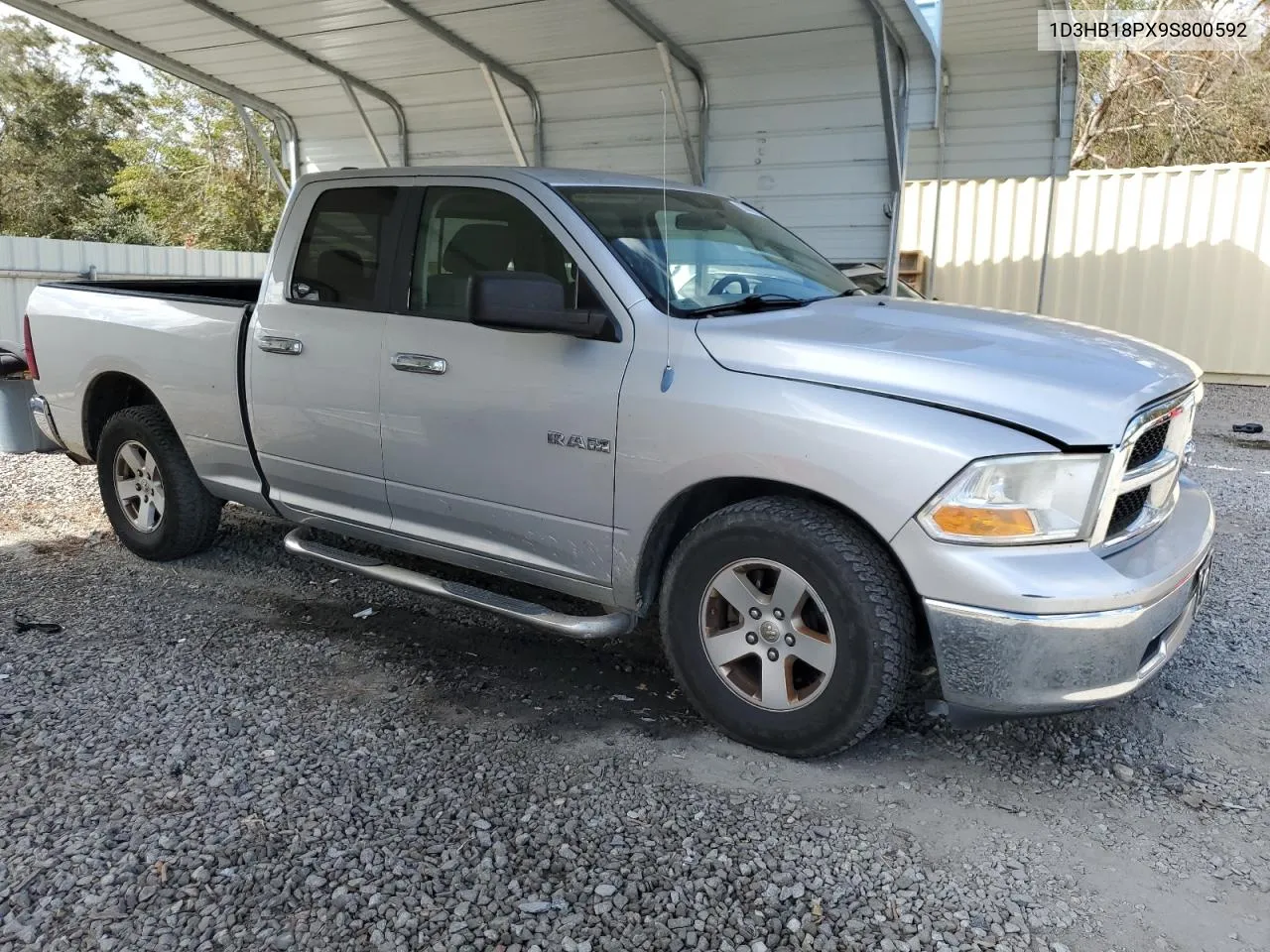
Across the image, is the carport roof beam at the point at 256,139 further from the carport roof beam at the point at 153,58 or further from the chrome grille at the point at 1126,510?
the chrome grille at the point at 1126,510

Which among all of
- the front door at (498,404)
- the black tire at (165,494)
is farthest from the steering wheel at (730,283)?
the black tire at (165,494)

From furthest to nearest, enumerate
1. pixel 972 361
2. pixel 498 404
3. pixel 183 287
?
1. pixel 183 287
2. pixel 498 404
3. pixel 972 361

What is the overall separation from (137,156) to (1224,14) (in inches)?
1192

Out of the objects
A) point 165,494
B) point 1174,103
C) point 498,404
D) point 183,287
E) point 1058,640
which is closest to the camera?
point 1058,640

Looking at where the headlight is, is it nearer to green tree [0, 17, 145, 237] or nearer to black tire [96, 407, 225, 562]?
black tire [96, 407, 225, 562]

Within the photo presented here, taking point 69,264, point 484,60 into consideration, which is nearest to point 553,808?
point 484,60

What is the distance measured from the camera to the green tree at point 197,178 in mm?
31719

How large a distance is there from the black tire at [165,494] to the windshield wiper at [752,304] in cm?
304

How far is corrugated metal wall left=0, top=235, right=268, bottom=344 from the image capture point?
11.9 meters

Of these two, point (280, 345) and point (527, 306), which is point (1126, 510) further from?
point (280, 345)

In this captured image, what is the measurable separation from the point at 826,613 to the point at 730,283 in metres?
1.41

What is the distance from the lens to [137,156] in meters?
32.8

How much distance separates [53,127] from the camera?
32719 mm

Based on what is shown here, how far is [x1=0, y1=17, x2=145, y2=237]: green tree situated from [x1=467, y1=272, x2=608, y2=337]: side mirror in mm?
33453
